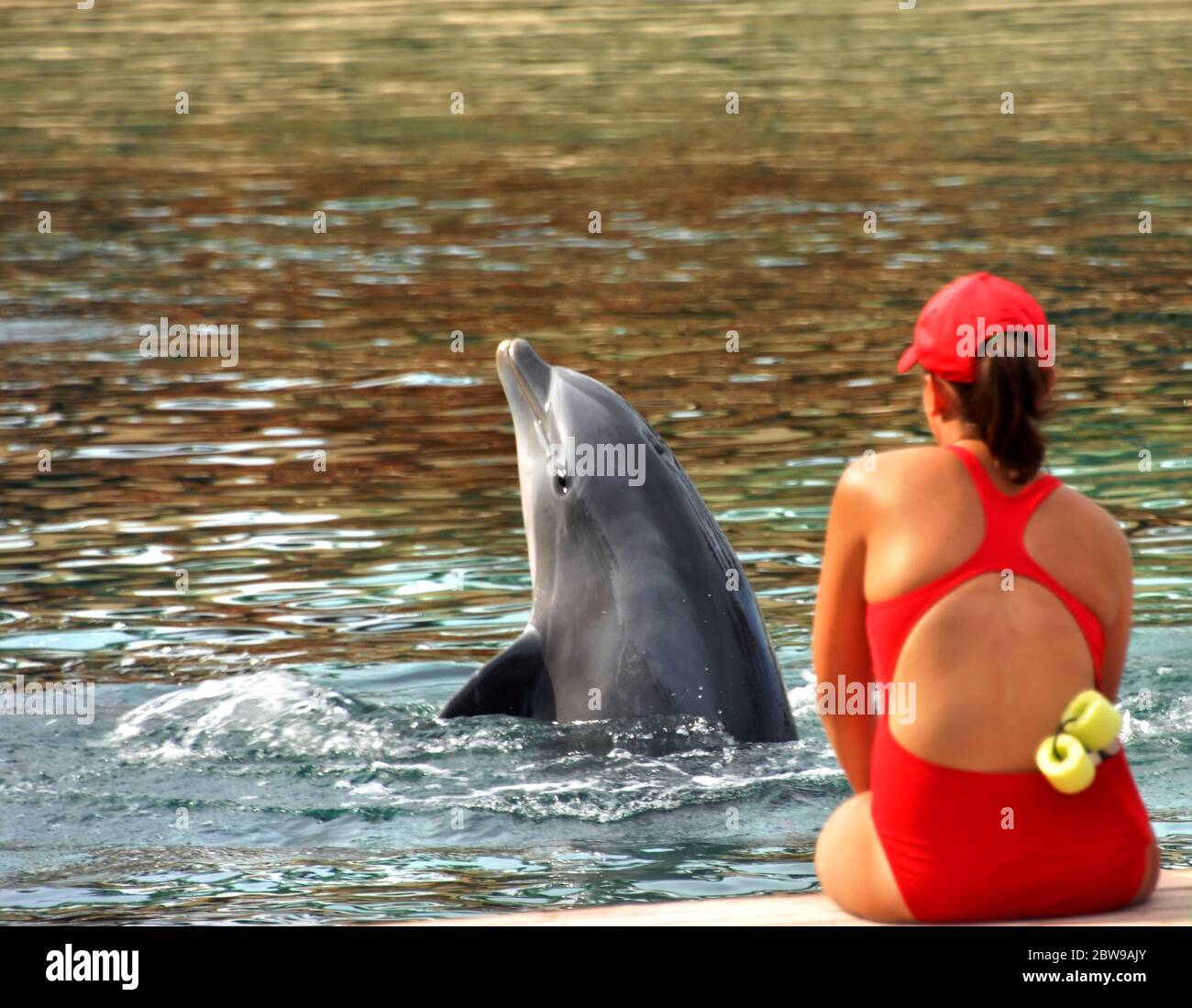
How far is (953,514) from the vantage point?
4.50 meters

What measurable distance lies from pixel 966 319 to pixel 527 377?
3584 mm

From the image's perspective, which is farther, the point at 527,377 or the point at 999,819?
the point at 527,377

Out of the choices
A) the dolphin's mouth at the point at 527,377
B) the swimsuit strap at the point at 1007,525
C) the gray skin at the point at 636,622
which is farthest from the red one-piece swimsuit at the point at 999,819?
the dolphin's mouth at the point at 527,377

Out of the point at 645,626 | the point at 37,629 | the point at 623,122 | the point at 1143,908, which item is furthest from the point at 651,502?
the point at 623,122

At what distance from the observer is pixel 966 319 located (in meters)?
4.51

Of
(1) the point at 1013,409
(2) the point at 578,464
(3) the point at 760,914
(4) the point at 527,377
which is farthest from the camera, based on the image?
→ (4) the point at 527,377

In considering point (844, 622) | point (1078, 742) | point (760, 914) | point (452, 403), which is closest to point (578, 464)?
point (760, 914)

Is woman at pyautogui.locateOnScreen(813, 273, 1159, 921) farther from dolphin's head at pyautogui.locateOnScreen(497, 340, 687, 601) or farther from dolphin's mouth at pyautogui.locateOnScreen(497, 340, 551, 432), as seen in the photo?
dolphin's mouth at pyautogui.locateOnScreen(497, 340, 551, 432)

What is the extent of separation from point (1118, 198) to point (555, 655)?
17313 mm

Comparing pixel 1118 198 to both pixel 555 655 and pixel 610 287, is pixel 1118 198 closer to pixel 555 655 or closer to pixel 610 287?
pixel 610 287

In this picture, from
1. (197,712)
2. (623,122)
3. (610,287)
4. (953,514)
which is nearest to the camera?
(953,514)

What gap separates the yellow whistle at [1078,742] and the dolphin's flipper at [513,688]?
2.82 metres

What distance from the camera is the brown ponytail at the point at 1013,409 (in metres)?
4.46

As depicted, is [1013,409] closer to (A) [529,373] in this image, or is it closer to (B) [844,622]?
(B) [844,622]
